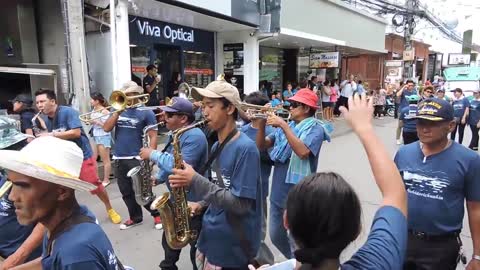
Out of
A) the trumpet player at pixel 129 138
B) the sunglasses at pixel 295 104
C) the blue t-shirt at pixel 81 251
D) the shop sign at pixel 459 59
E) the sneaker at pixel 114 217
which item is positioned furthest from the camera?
the shop sign at pixel 459 59

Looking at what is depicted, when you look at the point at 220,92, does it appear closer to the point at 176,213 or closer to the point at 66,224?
the point at 176,213

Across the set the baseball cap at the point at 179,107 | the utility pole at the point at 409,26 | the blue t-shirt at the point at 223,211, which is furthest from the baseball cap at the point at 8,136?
the utility pole at the point at 409,26

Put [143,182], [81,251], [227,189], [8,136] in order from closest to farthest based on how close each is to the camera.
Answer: [81,251]
[227,189]
[8,136]
[143,182]

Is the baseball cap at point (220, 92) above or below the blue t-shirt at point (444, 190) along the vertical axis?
above

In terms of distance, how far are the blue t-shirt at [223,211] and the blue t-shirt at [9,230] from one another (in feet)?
3.53

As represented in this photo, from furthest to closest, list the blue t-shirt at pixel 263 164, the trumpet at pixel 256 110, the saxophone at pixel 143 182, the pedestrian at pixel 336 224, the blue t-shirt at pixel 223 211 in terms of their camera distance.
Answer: the saxophone at pixel 143 182 < the blue t-shirt at pixel 263 164 < the trumpet at pixel 256 110 < the blue t-shirt at pixel 223 211 < the pedestrian at pixel 336 224

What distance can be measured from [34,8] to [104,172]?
427 cm

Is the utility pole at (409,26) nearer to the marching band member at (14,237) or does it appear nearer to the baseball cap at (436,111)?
the baseball cap at (436,111)

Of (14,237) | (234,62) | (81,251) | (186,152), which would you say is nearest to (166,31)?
(234,62)

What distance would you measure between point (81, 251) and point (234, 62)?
11825mm

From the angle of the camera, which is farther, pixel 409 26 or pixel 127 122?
pixel 409 26

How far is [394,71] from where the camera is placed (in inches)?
977

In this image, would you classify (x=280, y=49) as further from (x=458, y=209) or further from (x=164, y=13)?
(x=458, y=209)

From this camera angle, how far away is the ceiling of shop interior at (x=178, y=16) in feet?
29.1
